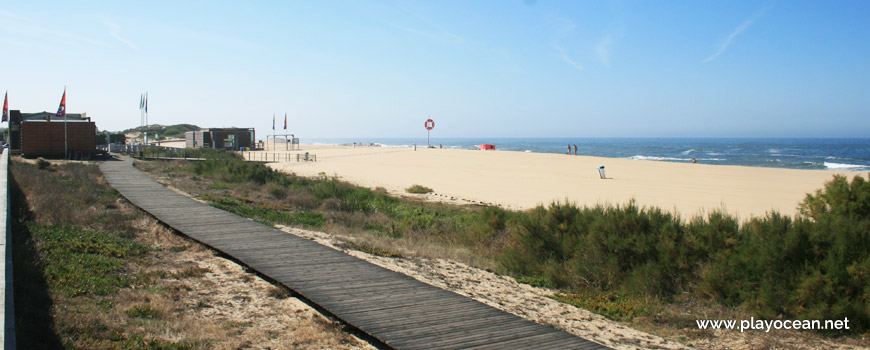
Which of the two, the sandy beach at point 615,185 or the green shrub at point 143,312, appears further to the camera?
the sandy beach at point 615,185

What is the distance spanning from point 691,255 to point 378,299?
3.98 meters

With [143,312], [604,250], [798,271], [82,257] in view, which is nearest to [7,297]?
[143,312]

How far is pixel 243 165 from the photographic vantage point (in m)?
23.9

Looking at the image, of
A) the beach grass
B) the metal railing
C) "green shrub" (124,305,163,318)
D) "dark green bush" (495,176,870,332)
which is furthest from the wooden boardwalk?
the metal railing

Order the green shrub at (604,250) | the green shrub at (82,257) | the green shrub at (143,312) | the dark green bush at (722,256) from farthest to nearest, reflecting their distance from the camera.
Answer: the green shrub at (604,250)
the green shrub at (82,257)
the dark green bush at (722,256)
the green shrub at (143,312)

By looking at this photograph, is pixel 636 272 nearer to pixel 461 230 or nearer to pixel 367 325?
pixel 367 325

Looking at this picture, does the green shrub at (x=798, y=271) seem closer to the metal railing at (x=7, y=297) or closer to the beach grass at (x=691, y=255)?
the beach grass at (x=691, y=255)

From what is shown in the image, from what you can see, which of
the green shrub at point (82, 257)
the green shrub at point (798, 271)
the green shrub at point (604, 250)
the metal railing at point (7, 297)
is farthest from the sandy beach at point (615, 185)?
the metal railing at point (7, 297)

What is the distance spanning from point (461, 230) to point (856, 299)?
7603mm

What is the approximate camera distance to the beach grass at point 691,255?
5676mm

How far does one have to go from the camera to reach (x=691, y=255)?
7.11m

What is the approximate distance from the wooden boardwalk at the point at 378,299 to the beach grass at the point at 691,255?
5.33 feet

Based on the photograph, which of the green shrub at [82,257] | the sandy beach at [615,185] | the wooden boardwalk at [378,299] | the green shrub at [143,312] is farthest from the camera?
the sandy beach at [615,185]

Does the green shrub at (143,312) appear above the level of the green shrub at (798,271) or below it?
below
